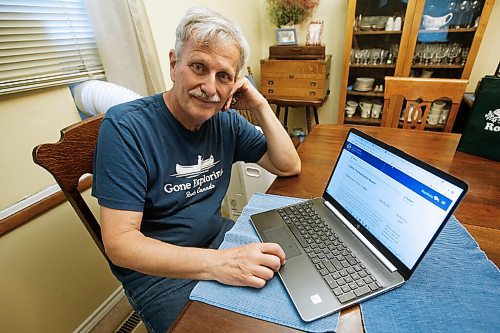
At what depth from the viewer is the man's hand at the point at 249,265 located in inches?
22.1

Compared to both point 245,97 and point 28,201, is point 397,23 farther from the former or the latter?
point 28,201

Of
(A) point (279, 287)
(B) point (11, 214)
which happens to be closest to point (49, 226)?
(B) point (11, 214)

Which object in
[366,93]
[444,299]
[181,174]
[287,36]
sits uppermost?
[287,36]

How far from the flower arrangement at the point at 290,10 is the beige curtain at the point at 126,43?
5.44 ft

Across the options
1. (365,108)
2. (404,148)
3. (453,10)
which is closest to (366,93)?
(365,108)

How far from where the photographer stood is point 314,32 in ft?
8.40

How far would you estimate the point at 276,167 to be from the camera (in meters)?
1.01

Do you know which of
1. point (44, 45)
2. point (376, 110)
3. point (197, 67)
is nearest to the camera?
point (197, 67)

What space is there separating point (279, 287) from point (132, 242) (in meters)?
0.38

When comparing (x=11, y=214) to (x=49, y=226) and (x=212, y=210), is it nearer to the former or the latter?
(x=49, y=226)

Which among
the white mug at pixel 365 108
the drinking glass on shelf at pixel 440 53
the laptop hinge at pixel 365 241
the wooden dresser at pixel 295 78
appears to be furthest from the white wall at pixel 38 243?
the drinking glass on shelf at pixel 440 53

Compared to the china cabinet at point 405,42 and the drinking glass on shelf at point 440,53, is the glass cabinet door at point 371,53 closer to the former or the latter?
the china cabinet at point 405,42

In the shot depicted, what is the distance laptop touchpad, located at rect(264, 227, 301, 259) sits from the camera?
644 millimetres

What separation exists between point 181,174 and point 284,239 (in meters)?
0.38
